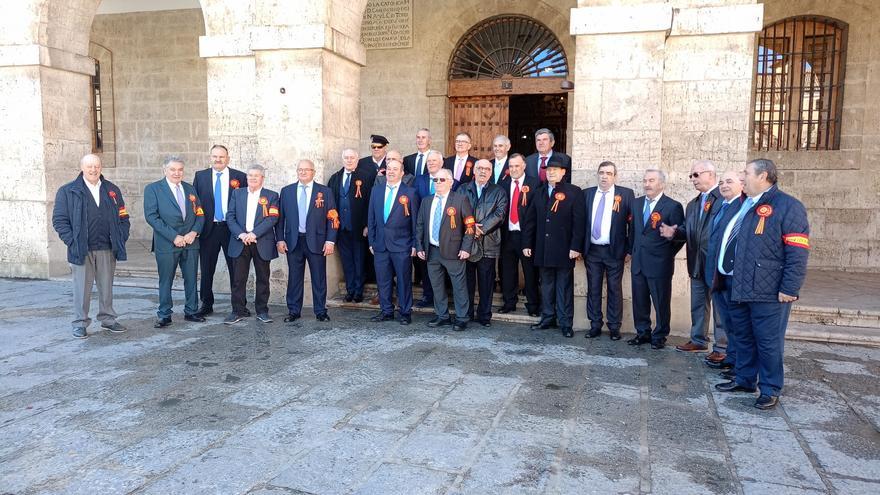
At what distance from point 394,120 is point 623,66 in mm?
5078

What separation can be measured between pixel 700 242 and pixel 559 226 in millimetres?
1219

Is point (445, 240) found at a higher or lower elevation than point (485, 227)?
lower

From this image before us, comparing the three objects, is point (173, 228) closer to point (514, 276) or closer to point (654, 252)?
point (514, 276)

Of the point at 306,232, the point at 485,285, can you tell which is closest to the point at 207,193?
the point at 306,232

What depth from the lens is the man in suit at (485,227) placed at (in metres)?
6.24

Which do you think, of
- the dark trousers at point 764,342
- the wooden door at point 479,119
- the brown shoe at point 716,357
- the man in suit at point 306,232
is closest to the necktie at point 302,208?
the man in suit at point 306,232

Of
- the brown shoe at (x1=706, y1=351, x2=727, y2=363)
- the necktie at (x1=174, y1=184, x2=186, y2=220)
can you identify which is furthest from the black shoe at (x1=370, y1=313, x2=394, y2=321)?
the brown shoe at (x1=706, y1=351, x2=727, y2=363)

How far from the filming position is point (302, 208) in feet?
21.7

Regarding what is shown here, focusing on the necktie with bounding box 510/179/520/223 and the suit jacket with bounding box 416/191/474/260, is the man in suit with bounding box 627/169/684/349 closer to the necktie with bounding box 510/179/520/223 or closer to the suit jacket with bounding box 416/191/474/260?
the necktie with bounding box 510/179/520/223

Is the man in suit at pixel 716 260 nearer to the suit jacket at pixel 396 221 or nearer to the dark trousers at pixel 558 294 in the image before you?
the dark trousers at pixel 558 294

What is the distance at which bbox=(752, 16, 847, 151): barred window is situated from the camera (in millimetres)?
9398

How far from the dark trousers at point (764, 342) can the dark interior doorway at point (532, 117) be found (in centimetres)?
776

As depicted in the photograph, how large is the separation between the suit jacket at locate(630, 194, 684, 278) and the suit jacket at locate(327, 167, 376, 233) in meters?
2.82

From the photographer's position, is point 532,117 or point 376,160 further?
point 532,117
